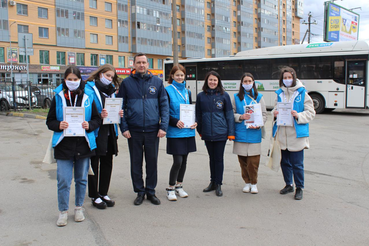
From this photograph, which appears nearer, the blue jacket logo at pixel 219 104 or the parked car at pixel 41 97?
the blue jacket logo at pixel 219 104

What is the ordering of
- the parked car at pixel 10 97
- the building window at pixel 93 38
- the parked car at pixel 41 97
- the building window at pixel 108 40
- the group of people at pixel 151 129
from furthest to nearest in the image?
the building window at pixel 108 40 → the building window at pixel 93 38 → the parked car at pixel 41 97 → the parked car at pixel 10 97 → the group of people at pixel 151 129

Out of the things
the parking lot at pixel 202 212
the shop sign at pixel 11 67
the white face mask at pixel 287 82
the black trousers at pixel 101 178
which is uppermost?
the shop sign at pixel 11 67

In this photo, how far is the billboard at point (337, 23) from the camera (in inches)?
1217

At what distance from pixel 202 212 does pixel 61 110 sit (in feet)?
7.02

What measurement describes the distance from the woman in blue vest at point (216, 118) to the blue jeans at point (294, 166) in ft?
2.88

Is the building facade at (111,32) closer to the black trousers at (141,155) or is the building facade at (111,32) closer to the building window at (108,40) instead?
the building window at (108,40)

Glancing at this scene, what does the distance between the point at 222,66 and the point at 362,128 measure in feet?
32.9

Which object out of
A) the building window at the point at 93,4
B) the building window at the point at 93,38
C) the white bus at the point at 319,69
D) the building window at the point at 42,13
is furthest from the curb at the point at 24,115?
the building window at the point at 93,4

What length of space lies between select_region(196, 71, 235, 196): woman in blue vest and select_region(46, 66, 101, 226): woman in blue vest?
64.4 inches

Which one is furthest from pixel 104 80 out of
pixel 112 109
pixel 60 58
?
pixel 60 58

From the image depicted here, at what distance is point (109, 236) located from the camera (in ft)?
Result: 11.5

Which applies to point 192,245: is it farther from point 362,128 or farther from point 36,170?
point 362,128

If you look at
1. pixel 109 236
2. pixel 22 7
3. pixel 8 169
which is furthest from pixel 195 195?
pixel 22 7

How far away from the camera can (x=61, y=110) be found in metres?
3.79
